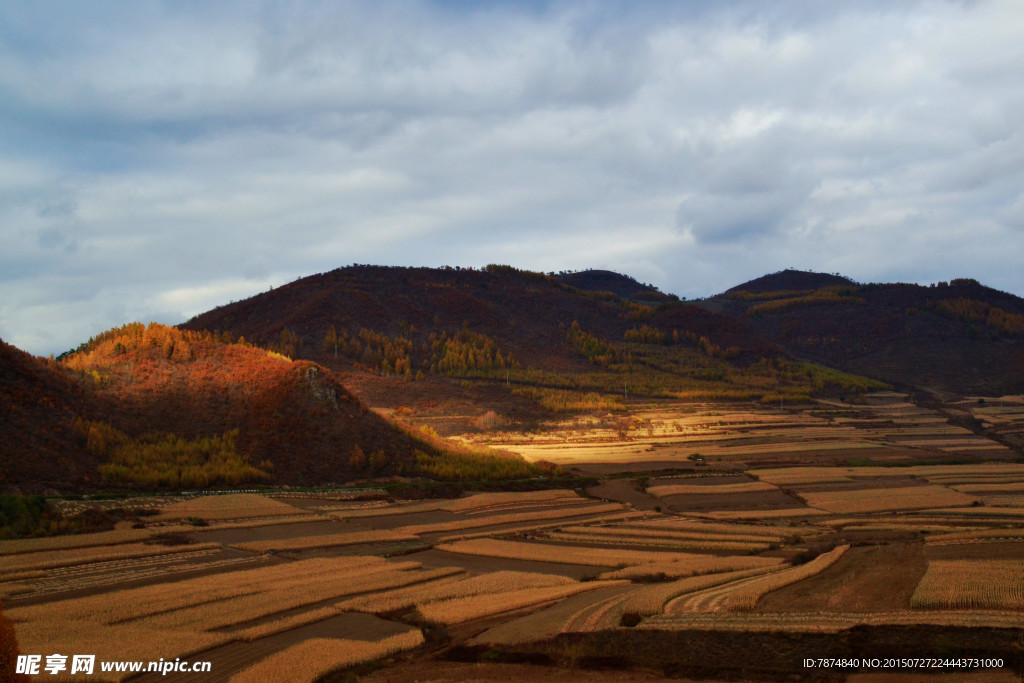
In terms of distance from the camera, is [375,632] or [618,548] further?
[618,548]

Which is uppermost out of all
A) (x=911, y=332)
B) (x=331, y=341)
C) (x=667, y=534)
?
(x=331, y=341)

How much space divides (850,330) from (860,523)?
12935 cm

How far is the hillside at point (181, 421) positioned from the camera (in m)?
35.7

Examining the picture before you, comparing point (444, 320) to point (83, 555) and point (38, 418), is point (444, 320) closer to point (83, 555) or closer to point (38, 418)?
point (38, 418)

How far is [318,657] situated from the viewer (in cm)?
1435

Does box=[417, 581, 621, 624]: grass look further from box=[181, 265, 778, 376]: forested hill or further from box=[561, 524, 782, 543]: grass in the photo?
box=[181, 265, 778, 376]: forested hill

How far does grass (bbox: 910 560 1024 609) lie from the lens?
1577 cm

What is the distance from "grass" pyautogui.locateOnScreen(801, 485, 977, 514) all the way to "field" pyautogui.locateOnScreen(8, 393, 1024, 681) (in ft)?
0.60

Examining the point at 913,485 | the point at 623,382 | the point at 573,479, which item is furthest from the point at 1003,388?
the point at 573,479

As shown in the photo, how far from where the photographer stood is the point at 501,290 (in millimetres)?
136250

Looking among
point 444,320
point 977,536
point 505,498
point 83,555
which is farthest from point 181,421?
point 444,320

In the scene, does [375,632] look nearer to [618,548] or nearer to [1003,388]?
[618,548]

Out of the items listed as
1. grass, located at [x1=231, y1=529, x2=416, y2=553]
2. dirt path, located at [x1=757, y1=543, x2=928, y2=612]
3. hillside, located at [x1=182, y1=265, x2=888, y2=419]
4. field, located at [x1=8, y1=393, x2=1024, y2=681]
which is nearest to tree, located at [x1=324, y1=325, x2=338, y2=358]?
hillside, located at [x1=182, y1=265, x2=888, y2=419]

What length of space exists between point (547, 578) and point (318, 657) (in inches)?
359
